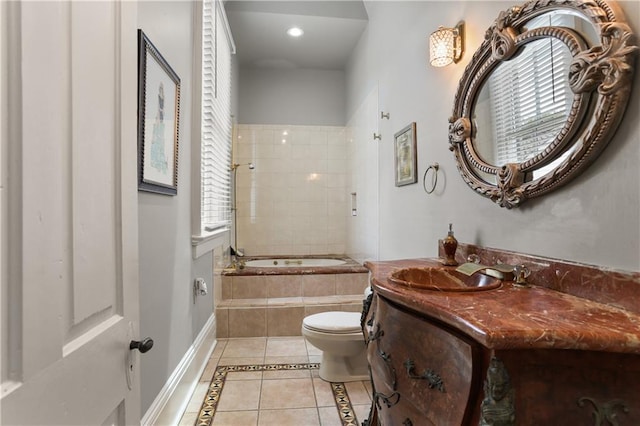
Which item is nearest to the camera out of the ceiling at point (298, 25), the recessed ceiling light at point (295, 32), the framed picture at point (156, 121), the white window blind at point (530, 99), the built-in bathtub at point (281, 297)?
the white window blind at point (530, 99)

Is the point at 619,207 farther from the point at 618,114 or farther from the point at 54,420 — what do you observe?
the point at 54,420

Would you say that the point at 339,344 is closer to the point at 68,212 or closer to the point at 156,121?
the point at 156,121

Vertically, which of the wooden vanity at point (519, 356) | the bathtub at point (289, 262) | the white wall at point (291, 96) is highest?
the white wall at point (291, 96)

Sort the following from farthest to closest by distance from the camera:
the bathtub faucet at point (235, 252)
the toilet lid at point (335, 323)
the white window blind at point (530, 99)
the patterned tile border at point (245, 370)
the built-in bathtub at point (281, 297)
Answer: the bathtub faucet at point (235, 252), the built-in bathtub at point (281, 297), the toilet lid at point (335, 323), the patterned tile border at point (245, 370), the white window blind at point (530, 99)

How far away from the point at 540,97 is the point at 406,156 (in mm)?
1180

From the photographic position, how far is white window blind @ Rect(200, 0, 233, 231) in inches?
96.0

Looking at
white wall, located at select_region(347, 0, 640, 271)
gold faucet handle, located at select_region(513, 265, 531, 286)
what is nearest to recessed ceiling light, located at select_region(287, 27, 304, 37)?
white wall, located at select_region(347, 0, 640, 271)

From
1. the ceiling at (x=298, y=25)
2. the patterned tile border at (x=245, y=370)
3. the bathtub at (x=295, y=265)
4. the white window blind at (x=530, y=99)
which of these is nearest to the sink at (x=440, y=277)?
the white window blind at (x=530, y=99)

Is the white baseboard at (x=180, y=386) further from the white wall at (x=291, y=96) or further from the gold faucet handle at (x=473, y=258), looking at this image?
the white wall at (x=291, y=96)

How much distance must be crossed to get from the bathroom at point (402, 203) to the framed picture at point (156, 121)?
8 cm

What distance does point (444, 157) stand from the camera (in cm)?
190

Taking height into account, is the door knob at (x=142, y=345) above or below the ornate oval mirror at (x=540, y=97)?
below

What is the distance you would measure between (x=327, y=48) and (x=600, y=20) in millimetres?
3434

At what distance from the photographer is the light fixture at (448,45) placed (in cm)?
172
